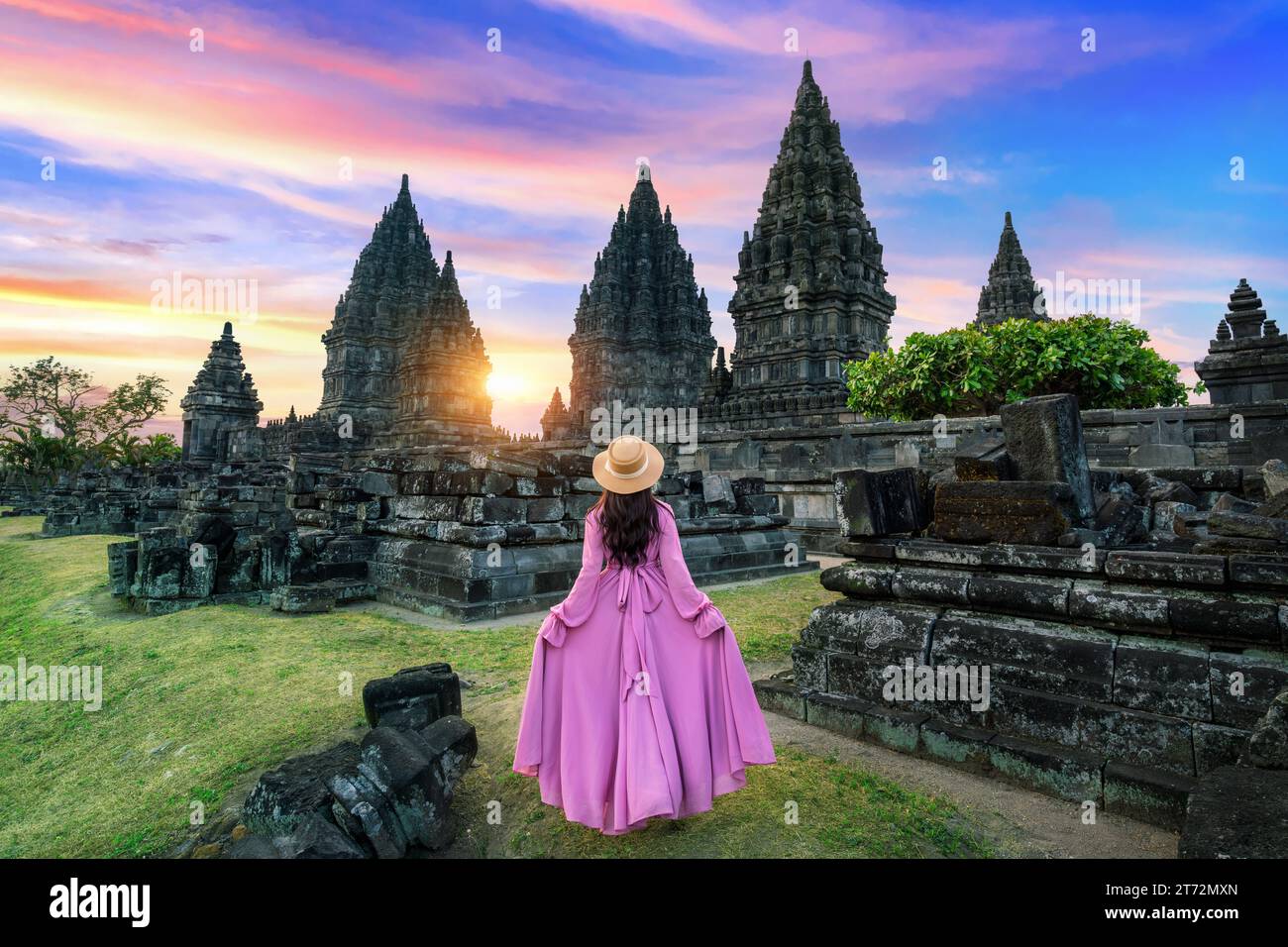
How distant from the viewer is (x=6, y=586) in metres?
9.65

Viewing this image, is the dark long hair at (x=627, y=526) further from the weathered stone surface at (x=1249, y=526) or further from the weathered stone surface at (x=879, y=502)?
the weathered stone surface at (x=1249, y=526)

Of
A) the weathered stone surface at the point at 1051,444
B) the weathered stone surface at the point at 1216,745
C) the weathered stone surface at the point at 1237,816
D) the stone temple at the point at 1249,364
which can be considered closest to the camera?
the weathered stone surface at the point at 1237,816

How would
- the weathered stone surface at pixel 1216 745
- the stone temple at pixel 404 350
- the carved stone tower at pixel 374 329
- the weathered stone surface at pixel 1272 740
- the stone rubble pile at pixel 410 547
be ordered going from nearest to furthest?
the weathered stone surface at pixel 1272 740 → the weathered stone surface at pixel 1216 745 → the stone rubble pile at pixel 410 547 → the stone temple at pixel 404 350 → the carved stone tower at pixel 374 329

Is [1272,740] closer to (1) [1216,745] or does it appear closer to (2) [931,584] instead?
(1) [1216,745]

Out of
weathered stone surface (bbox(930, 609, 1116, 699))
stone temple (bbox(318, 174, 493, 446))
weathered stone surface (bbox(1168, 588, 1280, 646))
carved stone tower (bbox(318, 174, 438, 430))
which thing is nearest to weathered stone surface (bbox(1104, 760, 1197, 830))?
weathered stone surface (bbox(930, 609, 1116, 699))

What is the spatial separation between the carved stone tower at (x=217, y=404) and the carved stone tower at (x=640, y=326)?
66.2ft

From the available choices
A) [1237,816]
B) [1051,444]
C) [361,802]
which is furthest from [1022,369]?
[361,802]

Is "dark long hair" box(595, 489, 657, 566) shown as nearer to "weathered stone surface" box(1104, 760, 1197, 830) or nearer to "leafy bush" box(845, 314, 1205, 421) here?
"weathered stone surface" box(1104, 760, 1197, 830)

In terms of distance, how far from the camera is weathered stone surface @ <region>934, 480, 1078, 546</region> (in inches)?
143

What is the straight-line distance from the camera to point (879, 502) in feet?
13.5

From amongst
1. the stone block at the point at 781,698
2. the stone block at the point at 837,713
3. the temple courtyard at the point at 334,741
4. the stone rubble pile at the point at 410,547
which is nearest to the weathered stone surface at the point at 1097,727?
the temple courtyard at the point at 334,741

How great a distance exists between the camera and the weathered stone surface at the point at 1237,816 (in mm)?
1873
